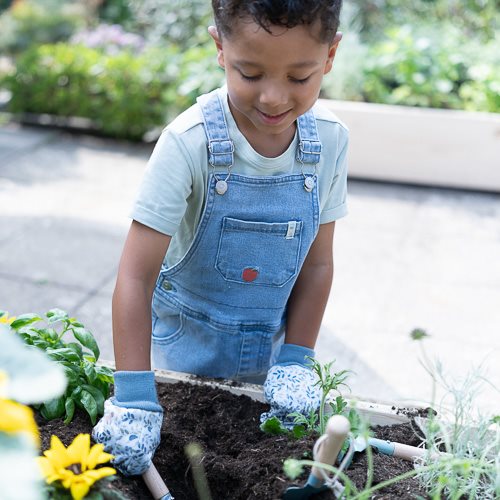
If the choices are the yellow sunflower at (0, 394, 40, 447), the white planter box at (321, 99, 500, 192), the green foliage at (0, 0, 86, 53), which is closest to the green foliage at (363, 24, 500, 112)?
the white planter box at (321, 99, 500, 192)

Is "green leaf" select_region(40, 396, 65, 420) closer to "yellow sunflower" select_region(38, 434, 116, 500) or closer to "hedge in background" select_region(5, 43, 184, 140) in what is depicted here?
"yellow sunflower" select_region(38, 434, 116, 500)

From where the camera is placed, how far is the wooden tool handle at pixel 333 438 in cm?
123

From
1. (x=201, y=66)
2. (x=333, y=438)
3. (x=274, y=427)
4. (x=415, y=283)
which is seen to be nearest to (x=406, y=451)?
(x=274, y=427)

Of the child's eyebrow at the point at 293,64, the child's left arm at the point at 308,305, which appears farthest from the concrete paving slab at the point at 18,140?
the child's eyebrow at the point at 293,64

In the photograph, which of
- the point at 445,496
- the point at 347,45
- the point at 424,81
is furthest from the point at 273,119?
the point at 347,45

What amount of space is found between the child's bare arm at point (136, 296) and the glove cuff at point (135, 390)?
0.09 ft

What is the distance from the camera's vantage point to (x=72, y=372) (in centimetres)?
175

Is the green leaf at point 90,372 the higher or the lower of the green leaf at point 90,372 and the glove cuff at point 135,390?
the lower

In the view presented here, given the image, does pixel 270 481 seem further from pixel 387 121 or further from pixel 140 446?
pixel 387 121

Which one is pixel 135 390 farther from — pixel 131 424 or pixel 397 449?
pixel 397 449

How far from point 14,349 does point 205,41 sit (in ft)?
18.8

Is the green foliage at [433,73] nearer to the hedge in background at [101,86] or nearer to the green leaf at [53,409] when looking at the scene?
the hedge in background at [101,86]

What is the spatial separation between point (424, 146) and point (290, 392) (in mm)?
3777

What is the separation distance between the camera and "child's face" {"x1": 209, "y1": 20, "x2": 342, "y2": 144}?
4.91 feet
